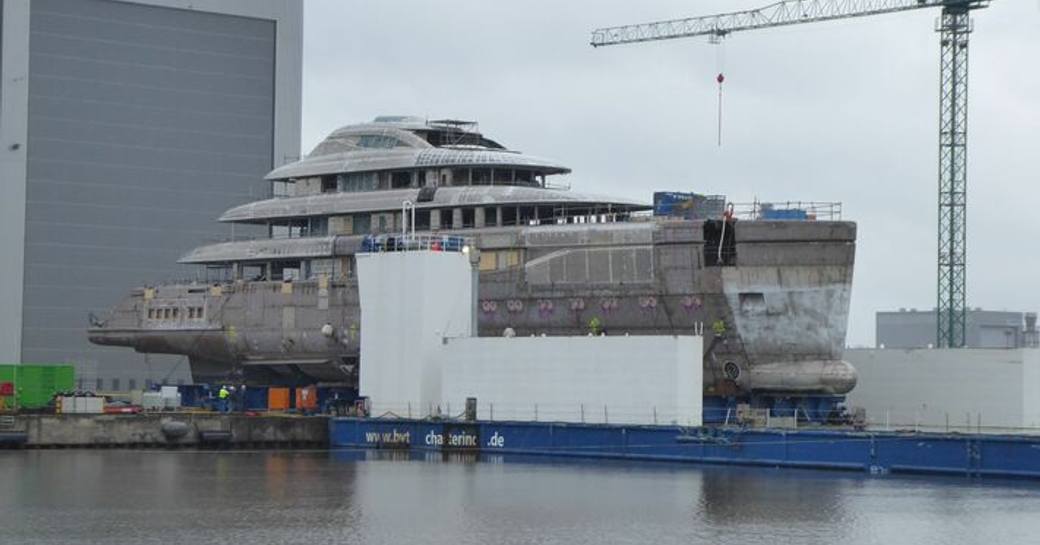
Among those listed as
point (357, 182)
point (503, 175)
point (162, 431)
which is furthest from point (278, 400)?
point (503, 175)

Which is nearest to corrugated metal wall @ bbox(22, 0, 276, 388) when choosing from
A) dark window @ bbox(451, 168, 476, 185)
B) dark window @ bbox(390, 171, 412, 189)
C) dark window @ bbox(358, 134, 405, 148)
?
dark window @ bbox(358, 134, 405, 148)

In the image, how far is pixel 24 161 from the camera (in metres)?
101

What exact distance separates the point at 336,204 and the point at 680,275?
17081 mm

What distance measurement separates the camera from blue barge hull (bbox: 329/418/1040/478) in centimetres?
5944

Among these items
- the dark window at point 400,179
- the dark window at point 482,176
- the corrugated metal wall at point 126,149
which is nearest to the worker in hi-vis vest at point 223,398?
the dark window at point 400,179

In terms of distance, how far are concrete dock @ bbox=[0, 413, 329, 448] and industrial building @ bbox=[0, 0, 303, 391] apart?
86.9 feet

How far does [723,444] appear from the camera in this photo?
64000mm

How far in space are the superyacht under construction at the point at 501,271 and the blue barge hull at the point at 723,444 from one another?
4.04 m

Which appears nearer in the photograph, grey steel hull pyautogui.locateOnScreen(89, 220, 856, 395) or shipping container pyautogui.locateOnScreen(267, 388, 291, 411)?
grey steel hull pyautogui.locateOnScreen(89, 220, 856, 395)

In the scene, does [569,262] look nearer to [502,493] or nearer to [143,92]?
[502,493]

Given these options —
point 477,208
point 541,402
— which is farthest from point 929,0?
point 541,402

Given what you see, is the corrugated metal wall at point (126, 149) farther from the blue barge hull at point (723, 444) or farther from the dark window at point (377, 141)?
the blue barge hull at point (723, 444)

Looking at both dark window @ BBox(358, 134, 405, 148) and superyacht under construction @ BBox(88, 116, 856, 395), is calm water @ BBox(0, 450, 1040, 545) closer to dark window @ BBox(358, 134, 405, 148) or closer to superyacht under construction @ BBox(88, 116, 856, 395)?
superyacht under construction @ BBox(88, 116, 856, 395)

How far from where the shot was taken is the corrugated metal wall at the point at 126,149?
101m
